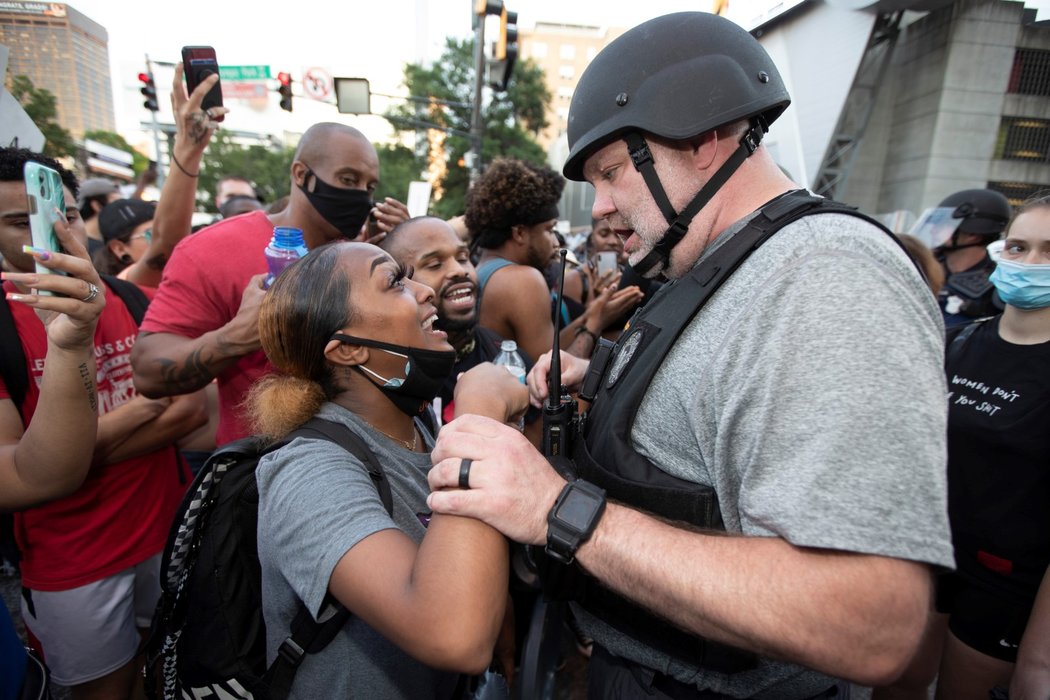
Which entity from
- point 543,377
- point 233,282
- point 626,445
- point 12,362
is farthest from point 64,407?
point 626,445

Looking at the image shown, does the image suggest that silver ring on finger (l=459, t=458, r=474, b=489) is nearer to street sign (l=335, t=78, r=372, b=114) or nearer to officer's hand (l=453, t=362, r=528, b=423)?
officer's hand (l=453, t=362, r=528, b=423)

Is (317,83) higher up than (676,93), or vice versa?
(317,83)

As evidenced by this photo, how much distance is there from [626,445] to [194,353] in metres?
2.16

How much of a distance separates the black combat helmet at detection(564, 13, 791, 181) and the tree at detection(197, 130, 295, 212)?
1904 inches

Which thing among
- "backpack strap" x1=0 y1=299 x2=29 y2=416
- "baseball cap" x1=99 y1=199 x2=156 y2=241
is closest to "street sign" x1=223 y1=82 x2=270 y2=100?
"baseball cap" x1=99 y1=199 x2=156 y2=241

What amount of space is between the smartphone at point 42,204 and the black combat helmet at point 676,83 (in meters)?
1.72

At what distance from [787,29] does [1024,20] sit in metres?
1.71

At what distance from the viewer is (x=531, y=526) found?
1.12 m

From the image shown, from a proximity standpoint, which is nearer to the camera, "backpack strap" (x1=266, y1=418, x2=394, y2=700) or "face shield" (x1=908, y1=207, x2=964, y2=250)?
"backpack strap" (x1=266, y1=418, x2=394, y2=700)

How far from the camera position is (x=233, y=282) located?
8.93ft

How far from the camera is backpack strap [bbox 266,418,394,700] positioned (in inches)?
56.2

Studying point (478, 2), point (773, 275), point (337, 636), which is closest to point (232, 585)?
point (337, 636)

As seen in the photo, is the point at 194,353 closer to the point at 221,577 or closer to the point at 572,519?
the point at 221,577

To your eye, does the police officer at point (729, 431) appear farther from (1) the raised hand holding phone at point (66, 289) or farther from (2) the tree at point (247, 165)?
(2) the tree at point (247, 165)
